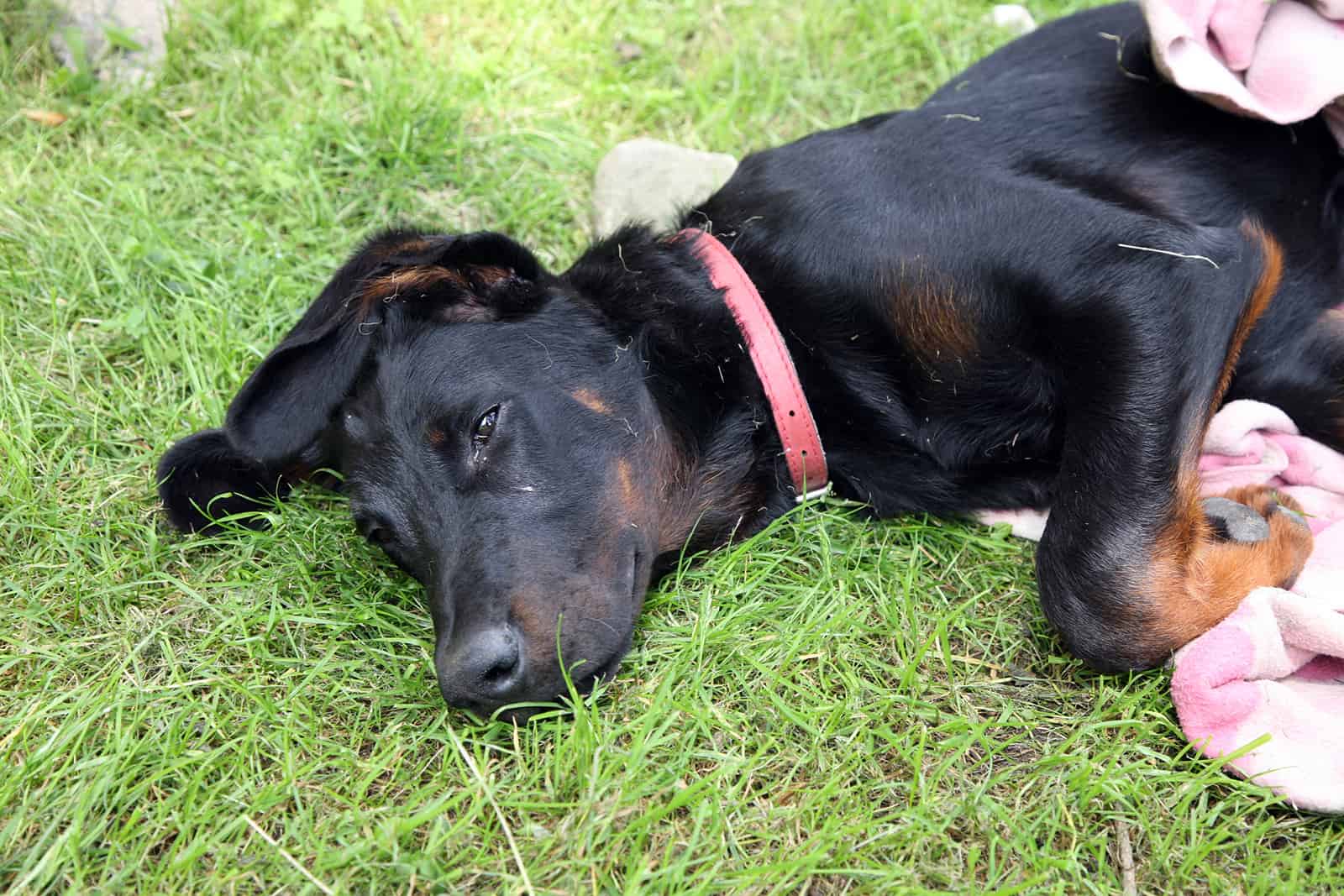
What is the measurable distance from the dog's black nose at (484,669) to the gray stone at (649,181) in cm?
242

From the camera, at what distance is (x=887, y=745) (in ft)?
9.05

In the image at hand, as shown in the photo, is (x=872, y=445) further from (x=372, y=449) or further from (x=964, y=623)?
(x=372, y=449)

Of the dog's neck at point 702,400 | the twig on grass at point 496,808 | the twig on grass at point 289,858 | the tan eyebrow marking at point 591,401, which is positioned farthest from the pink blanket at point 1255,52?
the twig on grass at point 289,858

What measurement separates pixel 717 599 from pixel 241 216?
2.82 m

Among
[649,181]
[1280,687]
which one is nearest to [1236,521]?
[1280,687]

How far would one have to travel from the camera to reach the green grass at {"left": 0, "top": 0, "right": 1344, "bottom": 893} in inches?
98.0

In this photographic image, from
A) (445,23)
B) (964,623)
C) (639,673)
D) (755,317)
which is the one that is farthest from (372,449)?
(445,23)

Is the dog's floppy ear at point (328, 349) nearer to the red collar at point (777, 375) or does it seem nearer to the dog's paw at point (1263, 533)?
the red collar at point (777, 375)

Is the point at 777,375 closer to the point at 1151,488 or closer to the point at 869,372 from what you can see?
the point at 869,372

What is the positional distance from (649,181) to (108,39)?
104 inches

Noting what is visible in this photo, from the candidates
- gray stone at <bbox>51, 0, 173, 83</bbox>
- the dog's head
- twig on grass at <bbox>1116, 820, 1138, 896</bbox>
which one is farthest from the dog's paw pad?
gray stone at <bbox>51, 0, 173, 83</bbox>

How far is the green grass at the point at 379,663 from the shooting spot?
249 centimetres

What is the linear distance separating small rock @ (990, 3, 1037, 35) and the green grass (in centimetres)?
224

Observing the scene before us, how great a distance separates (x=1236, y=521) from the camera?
3102mm
